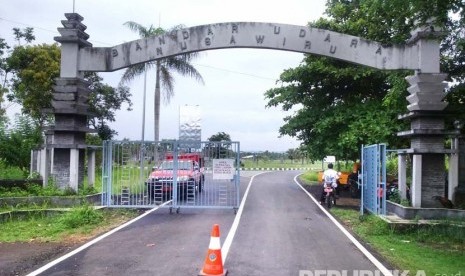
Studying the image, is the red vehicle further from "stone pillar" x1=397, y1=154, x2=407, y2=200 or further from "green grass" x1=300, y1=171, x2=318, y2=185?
"green grass" x1=300, y1=171, x2=318, y2=185

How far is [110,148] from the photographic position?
14.7 meters

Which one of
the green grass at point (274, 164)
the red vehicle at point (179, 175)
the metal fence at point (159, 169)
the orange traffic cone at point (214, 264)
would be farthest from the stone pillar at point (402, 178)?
Result: the green grass at point (274, 164)

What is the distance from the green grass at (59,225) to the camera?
417 inches

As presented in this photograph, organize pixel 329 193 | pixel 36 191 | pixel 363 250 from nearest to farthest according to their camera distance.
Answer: pixel 363 250, pixel 36 191, pixel 329 193

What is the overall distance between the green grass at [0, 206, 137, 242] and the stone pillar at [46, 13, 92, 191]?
6.23ft

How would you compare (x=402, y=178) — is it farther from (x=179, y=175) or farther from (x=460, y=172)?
(x=179, y=175)

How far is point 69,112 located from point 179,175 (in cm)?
395

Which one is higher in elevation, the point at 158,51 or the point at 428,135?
the point at 158,51

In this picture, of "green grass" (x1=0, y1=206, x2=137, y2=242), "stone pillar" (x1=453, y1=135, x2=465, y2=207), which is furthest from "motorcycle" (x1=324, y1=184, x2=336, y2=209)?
"green grass" (x1=0, y1=206, x2=137, y2=242)

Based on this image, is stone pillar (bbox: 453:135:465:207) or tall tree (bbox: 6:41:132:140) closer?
stone pillar (bbox: 453:135:465:207)

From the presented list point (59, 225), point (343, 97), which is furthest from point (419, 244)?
point (343, 97)

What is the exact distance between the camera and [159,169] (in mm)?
15203

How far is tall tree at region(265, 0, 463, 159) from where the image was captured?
18.6 metres

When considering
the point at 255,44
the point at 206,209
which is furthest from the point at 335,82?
the point at 206,209
